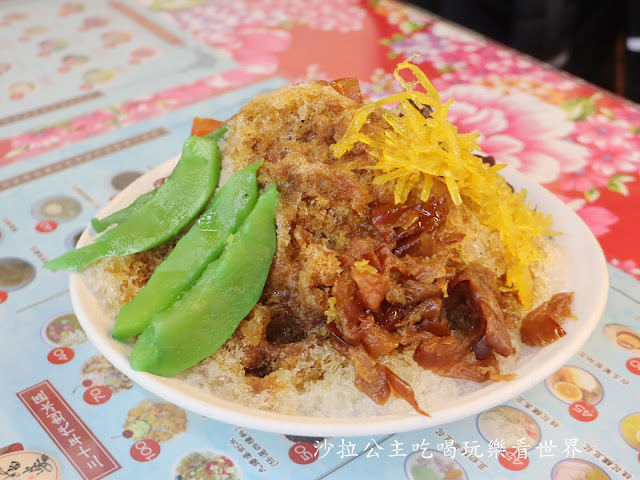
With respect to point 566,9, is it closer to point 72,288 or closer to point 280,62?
point 280,62

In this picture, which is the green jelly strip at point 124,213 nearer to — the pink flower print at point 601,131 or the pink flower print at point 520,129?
the pink flower print at point 520,129

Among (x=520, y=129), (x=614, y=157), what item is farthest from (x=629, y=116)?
(x=520, y=129)

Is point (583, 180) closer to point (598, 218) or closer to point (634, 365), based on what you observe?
point (598, 218)

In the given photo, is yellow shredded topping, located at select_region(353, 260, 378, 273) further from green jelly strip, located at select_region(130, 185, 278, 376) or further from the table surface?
the table surface

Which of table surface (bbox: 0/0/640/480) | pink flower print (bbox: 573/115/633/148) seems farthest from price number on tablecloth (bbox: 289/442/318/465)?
pink flower print (bbox: 573/115/633/148)

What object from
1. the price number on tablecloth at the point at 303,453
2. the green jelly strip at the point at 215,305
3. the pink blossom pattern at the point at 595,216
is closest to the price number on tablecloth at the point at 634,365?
the pink blossom pattern at the point at 595,216

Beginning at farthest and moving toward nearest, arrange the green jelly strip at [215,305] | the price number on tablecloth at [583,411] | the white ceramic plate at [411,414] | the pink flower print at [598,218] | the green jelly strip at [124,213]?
the pink flower print at [598,218] → the green jelly strip at [124,213] → the price number on tablecloth at [583,411] → the green jelly strip at [215,305] → the white ceramic plate at [411,414]
